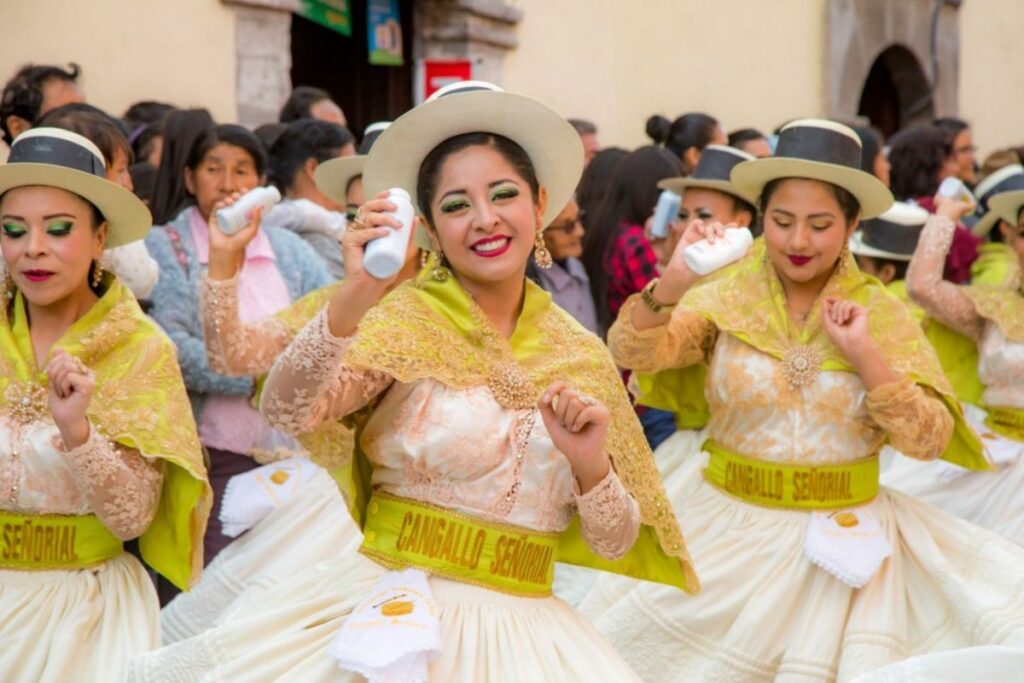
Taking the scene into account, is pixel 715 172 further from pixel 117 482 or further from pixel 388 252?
pixel 388 252

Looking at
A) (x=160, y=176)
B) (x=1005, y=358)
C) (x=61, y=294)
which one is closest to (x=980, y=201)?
(x=1005, y=358)

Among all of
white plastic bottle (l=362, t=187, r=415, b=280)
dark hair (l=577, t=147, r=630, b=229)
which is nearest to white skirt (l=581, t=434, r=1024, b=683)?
white plastic bottle (l=362, t=187, r=415, b=280)

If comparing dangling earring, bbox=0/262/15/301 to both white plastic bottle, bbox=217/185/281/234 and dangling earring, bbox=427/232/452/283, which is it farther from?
dangling earring, bbox=427/232/452/283

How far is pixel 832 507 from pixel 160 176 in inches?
120

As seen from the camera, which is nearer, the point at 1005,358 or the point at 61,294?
the point at 61,294

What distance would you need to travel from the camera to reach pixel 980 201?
26.3 feet

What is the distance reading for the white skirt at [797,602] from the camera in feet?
16.6

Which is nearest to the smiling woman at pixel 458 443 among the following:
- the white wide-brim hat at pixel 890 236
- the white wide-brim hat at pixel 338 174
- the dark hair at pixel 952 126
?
the white wide-brim hat at pixel 338 174

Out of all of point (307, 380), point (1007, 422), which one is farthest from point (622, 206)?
point (307, 380)

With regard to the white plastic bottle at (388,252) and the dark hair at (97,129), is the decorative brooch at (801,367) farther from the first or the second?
the dark hair at (97,129)

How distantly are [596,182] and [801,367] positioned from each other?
3377mm

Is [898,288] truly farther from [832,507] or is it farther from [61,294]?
[61,294]

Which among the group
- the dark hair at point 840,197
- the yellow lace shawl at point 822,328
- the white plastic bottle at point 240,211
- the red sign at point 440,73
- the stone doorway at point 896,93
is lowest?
the yellow lace shawl at point 822,328

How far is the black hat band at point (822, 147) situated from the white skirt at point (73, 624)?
2403mm
